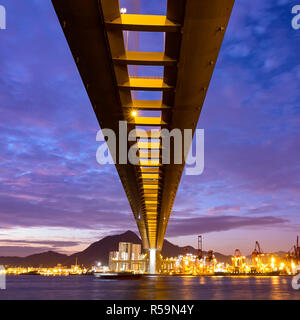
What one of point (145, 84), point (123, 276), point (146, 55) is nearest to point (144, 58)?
point (146, 55)

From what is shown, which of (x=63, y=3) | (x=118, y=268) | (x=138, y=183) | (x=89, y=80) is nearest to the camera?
(x=63, y=3)

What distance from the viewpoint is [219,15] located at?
819 centimetres

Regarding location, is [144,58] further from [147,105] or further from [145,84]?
[147,105]

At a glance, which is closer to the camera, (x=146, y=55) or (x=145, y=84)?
(x=146, y=55)

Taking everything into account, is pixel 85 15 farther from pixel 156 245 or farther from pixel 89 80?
pixel 156 245

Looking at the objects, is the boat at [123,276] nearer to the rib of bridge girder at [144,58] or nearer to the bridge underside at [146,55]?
the bridge underside at [146,55]

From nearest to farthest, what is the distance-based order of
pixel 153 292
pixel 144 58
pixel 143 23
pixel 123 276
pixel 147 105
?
pixel 143 23
pixel 144 58
pixel 147 105
pixel 153 292
pixel 123 276

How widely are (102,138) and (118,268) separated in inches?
5118

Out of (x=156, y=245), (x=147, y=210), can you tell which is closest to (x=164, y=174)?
(x=147, y=210)

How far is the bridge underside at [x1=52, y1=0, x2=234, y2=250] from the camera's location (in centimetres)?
833

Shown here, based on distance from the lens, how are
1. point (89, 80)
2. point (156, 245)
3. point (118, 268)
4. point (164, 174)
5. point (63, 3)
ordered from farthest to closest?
point (118, 268), point (156, 245), point (164, 174), point (89, 80), point (63, 3)

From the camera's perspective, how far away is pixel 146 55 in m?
10.6

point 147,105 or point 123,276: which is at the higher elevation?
point 147,105

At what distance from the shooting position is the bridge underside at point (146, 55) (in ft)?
27.3
